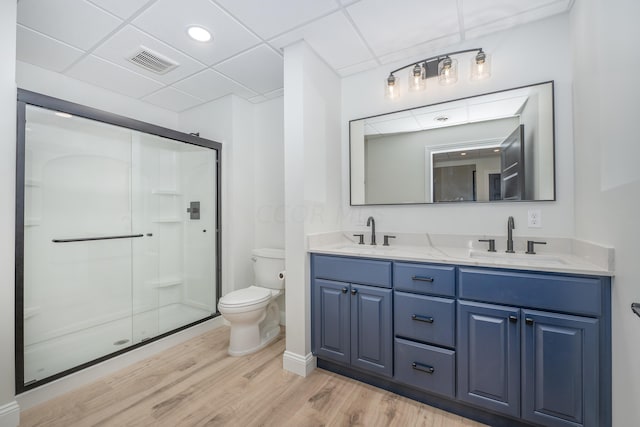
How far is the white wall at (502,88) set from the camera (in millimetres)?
1649

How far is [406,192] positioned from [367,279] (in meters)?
0.82

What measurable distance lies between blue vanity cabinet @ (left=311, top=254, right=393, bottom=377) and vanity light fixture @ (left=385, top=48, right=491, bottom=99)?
1.38 m

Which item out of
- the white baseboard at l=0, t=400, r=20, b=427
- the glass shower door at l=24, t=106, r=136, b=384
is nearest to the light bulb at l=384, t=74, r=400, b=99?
the glass shower door at l=24, t=106, r=136, b=384

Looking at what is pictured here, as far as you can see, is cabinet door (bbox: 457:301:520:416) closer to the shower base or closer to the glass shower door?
the shower base

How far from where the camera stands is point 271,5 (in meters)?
1.60

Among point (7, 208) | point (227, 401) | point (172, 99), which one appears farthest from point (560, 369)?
point (172, 99)

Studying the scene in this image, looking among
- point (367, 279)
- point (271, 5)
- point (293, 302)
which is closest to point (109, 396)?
point (293, 302)

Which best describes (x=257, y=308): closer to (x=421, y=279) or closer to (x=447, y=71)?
(x=421, y=279)

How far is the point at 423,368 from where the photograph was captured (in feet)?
5.08

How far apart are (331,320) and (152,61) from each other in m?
2.48

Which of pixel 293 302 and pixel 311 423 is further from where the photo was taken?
pixel 293 302

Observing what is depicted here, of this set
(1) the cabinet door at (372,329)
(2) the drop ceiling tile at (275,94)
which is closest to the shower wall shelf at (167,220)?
(2) the drop ceiling tile at (275,94)

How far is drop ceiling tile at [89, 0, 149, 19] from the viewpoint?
1.57m

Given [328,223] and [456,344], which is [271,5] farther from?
[456,344]
